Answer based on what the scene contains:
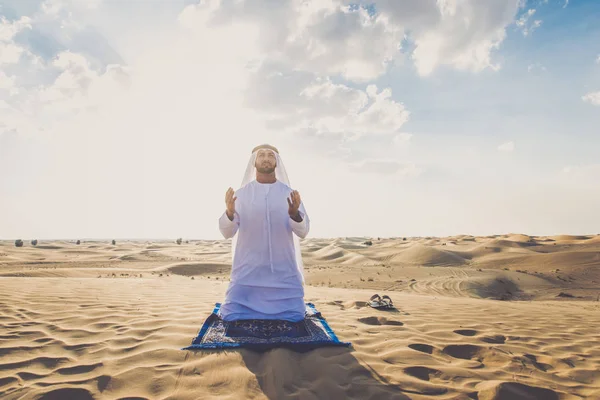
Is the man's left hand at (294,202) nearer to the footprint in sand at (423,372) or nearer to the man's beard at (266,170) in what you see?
the man's beard at (266,170)

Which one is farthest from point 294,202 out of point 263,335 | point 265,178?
point 263,335

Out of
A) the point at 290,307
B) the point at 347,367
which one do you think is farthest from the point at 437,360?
the point at 290,307

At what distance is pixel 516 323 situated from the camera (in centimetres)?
533

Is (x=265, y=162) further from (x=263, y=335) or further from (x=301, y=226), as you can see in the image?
(x=263, y=335)

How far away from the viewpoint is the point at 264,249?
4570 mm

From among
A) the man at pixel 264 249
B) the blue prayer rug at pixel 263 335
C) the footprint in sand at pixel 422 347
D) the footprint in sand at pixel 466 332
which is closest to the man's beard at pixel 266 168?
the man at pixel 264 249

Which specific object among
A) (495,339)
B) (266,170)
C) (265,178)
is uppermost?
(266,170)

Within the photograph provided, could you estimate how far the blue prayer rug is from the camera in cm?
349

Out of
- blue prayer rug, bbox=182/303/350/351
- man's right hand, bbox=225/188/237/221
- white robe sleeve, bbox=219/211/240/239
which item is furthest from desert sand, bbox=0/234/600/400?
man's right hand, bbox=225/188/237/221

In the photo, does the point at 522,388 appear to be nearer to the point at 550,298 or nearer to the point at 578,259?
the point at 550,298

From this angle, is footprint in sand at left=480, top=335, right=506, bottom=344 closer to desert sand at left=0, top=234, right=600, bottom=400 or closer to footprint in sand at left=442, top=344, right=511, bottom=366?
desert sand at left=0, top=234, right=600, bottom=400

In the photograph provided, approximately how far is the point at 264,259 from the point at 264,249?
0.46 ft

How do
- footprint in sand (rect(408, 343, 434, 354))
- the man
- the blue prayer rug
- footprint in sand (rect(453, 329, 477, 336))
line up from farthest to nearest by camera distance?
footprint in sand (rect(453, 329, 477, 336)) → the man → footprint in sand (rect(408, 343, 434, 354)) → the blue prayer rug

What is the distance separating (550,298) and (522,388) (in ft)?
36.1
